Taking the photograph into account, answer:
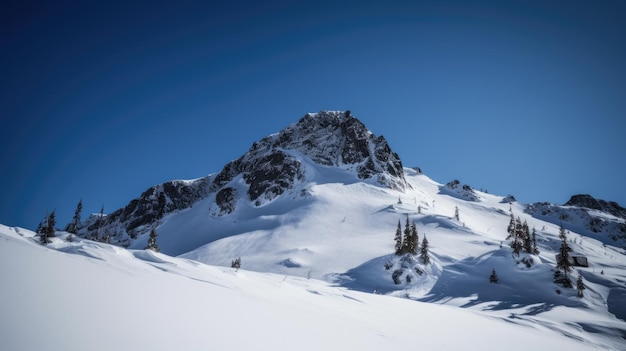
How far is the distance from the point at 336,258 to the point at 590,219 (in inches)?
6848

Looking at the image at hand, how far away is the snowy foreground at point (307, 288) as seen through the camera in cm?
334

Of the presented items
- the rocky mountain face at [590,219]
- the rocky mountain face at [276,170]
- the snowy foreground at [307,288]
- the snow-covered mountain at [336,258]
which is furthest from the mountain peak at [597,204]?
the rocky mountain face at [276,170]

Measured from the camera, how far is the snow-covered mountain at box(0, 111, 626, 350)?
5457 millimetres

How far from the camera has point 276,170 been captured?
114 metres

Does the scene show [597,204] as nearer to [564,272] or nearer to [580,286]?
[564,272]

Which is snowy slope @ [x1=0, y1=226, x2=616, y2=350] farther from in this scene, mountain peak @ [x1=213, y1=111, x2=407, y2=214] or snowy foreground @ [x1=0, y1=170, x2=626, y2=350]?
mountain peak @ [x1=213, y1=111, x2=407, y2=214]

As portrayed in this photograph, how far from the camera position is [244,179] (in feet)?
408

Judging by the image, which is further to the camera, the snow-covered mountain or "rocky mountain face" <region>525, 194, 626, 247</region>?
"rocky mountain face" <region>525, 194, 626, 247</region>

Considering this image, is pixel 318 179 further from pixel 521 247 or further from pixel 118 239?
pixel 118 239

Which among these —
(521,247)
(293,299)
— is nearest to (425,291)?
→ (521,247)

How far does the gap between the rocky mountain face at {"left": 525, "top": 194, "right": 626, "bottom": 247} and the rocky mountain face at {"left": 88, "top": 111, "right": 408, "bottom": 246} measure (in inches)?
3927

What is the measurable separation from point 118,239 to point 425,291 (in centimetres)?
13770

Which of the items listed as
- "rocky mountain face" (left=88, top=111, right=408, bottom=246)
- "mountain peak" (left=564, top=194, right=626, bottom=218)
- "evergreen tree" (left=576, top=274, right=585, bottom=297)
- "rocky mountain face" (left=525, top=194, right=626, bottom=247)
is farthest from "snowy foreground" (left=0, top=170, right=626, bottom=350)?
"mountain peak" (left=564, top=194, right=626, bottom=218)

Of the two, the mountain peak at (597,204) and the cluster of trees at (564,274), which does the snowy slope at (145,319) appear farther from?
the mountain peak at (597,204)
